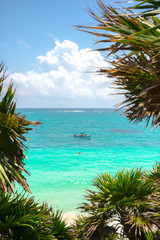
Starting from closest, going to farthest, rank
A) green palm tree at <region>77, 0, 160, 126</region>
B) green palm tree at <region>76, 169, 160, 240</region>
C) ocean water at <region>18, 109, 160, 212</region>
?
green palm tree at <region>77, 0, 160, 126</region>
green palm tree at <region>76, 169, 160, 240</region>
ocean water at <region>18, 109, 160, 212</region>

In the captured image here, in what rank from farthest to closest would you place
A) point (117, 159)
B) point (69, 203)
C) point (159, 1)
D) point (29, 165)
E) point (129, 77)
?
point (117, 159)
point (29, 165)
point (69, 203)
point (129, 77)
point (159, 1)

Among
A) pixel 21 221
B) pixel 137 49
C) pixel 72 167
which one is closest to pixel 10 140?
pixel 21 221

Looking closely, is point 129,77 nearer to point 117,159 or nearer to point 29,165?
point 29,165

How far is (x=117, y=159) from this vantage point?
31000 millimetres

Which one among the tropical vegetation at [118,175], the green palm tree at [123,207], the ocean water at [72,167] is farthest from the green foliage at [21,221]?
the ocean water at [72,167]

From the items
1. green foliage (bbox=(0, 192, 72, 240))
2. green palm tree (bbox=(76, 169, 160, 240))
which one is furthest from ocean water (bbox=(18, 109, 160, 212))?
green foliage (bbox=(0, 192, 72, 240))

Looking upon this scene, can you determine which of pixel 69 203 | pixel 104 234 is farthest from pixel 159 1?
pixel 69 203

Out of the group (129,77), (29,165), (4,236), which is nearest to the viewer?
(4,236)

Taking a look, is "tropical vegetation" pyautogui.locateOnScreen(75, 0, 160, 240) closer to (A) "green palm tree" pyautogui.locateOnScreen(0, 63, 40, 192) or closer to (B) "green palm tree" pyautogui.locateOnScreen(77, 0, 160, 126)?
(B) "green palm tree" pyautogui.locateOnScreen(77, 0, 160, 126)

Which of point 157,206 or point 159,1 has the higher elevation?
point 159,1

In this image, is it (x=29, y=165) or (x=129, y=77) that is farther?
(x=29, y=165)

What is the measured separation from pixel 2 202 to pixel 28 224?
0.69 m

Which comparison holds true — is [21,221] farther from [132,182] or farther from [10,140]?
[132,182]

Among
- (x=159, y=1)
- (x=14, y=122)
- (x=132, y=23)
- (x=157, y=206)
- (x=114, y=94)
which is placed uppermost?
(x=159, y=1)
